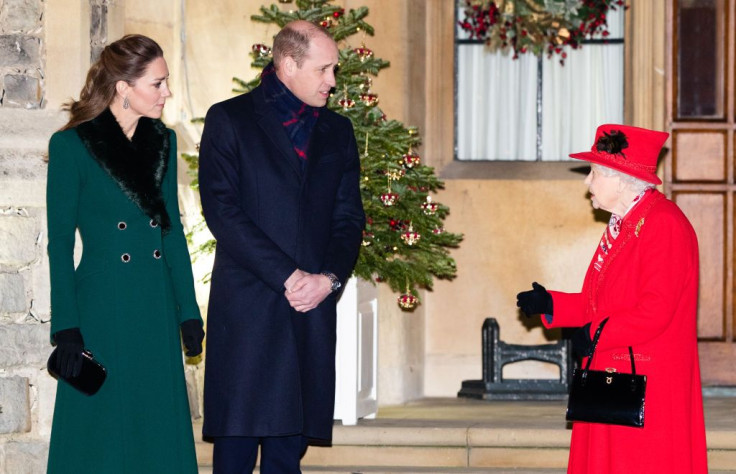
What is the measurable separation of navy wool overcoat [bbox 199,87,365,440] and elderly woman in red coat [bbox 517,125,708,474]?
935 mm

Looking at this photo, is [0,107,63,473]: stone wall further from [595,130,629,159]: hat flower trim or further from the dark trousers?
[595,130,629,159]: hat flower trim

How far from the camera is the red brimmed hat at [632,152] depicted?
160 inches

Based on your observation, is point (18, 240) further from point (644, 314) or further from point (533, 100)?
point (533, 100)

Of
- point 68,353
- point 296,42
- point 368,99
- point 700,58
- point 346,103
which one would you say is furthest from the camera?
point 700,58

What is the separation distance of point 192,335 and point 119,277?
1.14 ft

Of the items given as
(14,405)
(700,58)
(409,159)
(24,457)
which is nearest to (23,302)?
(14,405)

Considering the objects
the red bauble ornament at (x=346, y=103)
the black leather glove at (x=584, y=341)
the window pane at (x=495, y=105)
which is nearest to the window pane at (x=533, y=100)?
the window pane at (x=495, y=105)

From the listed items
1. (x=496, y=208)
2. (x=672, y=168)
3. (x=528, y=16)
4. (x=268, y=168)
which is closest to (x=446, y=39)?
(x=528, y=16)

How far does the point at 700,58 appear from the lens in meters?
7.54

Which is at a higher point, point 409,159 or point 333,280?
point 409,159

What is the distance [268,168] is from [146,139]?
0.43m

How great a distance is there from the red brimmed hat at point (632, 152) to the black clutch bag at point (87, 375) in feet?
5.74

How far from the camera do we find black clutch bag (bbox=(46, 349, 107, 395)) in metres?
3.76

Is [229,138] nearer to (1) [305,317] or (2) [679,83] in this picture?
(1) [305,317]
